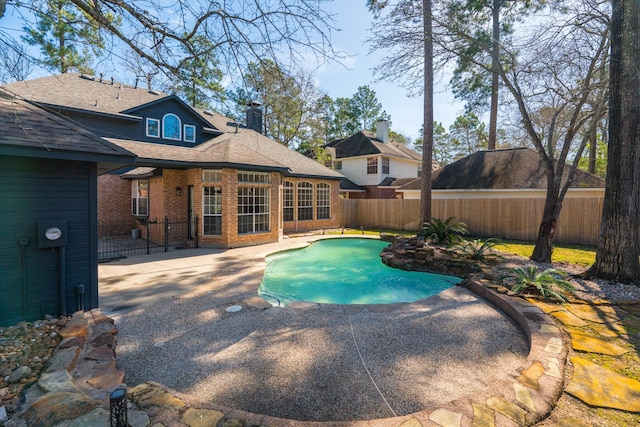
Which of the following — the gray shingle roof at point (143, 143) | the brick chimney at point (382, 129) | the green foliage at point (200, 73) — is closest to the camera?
the green foliage at point (200, 73)

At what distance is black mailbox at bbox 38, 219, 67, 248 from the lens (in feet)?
13.5

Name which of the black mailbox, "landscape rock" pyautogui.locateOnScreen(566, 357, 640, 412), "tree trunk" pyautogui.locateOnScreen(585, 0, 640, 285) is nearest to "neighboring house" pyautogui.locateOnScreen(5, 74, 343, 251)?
the black mailbox

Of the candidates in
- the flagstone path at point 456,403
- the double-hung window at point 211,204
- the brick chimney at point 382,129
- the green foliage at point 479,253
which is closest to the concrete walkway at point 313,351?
the flagstone path at point 456,403

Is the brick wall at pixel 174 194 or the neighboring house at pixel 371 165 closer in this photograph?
the brick wall at pixel 174 194

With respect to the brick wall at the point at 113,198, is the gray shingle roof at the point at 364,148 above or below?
above

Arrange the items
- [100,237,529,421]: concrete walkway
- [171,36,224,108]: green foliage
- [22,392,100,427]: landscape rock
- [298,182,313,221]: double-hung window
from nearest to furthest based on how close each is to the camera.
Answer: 1. [22,392,100,427]: landscape rock
2. [100,237,529,421]: concrete walkway
3. [171,36,224,108]: green foliage
4. [298,182,313,221]: double-hung window

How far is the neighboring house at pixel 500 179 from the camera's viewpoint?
13.5 meters

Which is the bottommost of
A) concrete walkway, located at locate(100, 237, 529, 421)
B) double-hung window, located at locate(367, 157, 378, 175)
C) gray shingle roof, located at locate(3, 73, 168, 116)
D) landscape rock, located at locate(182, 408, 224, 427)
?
concrete walkway, located at locate(100, 237, 529, 421)

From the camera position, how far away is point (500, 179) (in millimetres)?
15617

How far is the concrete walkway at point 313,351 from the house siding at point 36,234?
861 mm

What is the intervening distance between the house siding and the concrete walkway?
33.9 inches

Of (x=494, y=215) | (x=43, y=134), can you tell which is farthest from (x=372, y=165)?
(x=43, y=134)

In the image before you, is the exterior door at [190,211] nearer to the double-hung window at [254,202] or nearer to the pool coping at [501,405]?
the double-hung window at [254,202]

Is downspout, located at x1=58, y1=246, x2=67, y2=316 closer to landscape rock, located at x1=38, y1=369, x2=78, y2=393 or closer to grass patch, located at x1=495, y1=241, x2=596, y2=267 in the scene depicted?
landscape rock, located at x1=38, y1=369, x2=78, y2=393
